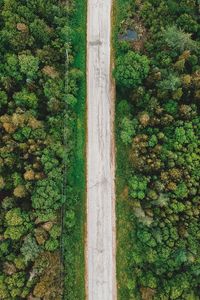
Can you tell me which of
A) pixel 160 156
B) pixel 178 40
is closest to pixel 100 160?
pixel 160 156

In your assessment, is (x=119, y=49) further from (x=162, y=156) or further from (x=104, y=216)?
(x=104, y=216)

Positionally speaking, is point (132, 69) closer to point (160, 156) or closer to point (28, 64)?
point (160, 156)

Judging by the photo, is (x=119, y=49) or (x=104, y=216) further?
(x=119, y=49)

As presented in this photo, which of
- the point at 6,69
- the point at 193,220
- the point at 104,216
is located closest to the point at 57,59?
the point at 6,69

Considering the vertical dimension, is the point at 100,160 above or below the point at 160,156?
above

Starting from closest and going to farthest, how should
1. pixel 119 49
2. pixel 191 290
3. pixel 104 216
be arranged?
1. pixel 191 290
2. pixel 104 216
3. pixel 119 49

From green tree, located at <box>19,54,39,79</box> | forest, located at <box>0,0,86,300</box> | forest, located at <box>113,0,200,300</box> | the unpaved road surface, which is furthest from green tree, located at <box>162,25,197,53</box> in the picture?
green tree, located at <box>19,54,39,79</box>
